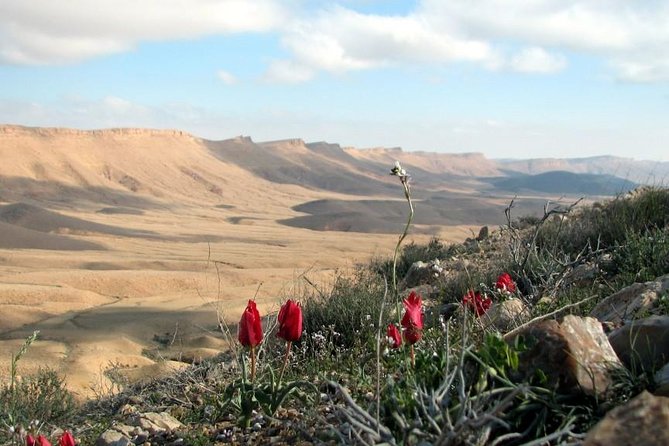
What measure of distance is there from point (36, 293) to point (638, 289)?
15885mm

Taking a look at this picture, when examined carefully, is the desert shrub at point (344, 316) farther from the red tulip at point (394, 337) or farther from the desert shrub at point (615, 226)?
the desert shrub at point (615, 226)

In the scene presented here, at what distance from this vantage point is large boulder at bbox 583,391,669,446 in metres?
1.59

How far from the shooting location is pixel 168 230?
4300 cm

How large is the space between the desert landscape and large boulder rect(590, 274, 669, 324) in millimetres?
2114

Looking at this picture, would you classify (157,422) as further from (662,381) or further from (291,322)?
(662,381)

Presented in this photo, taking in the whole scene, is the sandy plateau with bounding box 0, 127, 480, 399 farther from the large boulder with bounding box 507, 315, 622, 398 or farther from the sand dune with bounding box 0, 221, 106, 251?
the large boulder with bounding box 507, 315, 622, 398

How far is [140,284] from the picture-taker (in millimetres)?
19875

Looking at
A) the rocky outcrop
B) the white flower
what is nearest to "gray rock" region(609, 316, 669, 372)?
the white flower

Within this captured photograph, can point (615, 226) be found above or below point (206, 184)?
above

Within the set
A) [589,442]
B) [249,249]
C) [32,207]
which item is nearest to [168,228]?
[32,207]

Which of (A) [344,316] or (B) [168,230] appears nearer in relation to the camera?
(A) [344,316]

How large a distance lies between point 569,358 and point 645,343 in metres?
0.56

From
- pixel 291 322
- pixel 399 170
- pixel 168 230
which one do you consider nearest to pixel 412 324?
pixel 291 322

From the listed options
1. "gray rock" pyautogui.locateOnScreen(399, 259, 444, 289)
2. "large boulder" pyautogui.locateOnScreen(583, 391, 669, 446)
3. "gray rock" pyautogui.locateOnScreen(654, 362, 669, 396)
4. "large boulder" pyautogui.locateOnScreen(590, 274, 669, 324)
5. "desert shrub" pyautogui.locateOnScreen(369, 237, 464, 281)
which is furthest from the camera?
"desert shrub" pyautogui.locateOnScreen(369, 237, 464, 281)
